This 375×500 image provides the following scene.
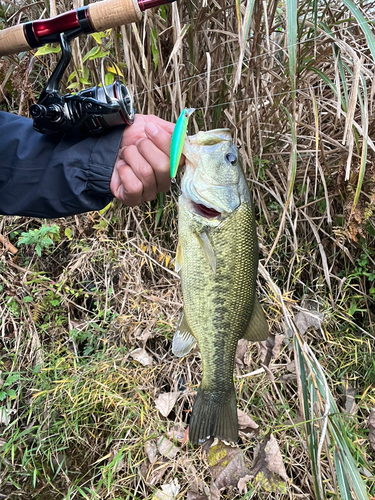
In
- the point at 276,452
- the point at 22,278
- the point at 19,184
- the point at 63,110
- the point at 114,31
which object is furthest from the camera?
the point at 22,278

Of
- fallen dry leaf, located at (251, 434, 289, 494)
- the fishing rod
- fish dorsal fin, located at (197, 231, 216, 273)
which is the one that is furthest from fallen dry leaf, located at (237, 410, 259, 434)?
the fishing rod

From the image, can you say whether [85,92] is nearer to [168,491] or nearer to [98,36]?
[98,36]

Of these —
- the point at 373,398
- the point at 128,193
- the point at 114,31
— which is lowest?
the point at 373,398

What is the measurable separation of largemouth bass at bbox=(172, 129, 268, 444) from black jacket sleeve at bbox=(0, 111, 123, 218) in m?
0.35

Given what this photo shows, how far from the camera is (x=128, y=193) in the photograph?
1389 millimetres

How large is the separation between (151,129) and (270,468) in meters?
1.85

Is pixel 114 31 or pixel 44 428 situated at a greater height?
pixel 114 31

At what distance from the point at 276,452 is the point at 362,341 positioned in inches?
40.0

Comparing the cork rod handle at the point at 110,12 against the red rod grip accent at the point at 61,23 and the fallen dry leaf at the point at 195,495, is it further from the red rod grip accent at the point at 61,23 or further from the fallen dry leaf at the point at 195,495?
the fallen dry leaf at the point at 195,495

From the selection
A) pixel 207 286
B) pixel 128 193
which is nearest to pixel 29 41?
pixel 128 193

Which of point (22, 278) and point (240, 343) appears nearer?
point (240, 343)

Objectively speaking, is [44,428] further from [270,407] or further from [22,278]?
[270,407]

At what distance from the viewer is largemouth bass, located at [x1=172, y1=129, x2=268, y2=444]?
135 centimetres

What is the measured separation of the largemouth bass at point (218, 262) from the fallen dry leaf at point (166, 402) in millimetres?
839
